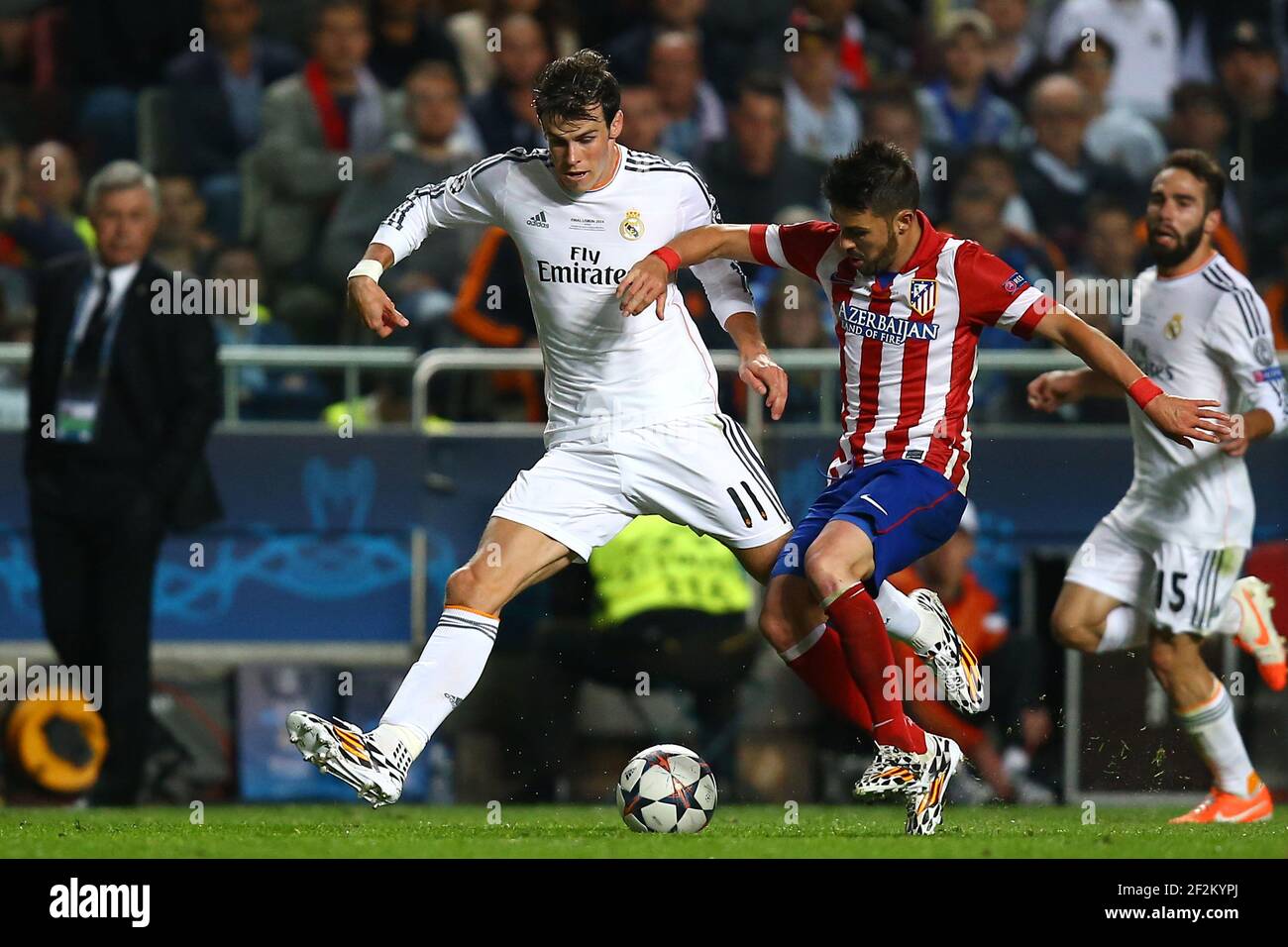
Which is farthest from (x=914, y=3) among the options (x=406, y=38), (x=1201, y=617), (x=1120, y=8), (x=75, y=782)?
(x=75, y=782)

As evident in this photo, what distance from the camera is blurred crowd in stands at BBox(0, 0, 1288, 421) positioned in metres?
10.4

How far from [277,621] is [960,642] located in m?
3.88

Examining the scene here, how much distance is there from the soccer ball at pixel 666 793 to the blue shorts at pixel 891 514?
691mm

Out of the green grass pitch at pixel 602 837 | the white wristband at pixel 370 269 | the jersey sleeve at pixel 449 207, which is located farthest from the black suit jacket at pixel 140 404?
the white wristband at pixel 370 269

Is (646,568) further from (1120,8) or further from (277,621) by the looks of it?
(1120,8)

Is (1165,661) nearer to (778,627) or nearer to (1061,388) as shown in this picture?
(1061,388)

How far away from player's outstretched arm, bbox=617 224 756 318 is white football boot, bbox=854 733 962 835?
1524 millimetres

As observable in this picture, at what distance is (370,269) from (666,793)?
188cm

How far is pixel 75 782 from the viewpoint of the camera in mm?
9398

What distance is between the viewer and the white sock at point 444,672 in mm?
6289

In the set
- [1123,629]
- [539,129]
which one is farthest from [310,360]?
[1123,629]

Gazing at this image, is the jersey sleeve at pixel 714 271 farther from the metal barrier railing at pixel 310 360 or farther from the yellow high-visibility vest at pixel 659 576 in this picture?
the metal barrier railing at pixel 310 360

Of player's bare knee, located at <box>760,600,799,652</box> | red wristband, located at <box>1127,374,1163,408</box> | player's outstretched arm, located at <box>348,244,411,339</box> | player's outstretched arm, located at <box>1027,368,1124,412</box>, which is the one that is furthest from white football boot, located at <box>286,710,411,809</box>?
player's outstretched arm, located at <box>1027,368,1124,412</box>
